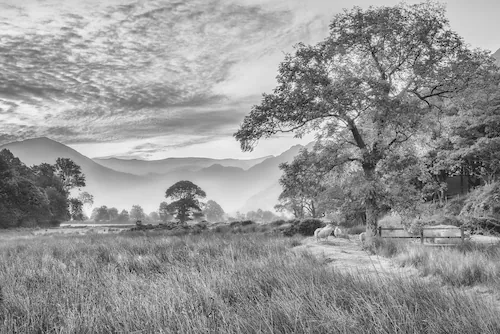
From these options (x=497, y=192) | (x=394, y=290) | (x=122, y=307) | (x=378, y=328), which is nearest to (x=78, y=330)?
(x=122, y=307)

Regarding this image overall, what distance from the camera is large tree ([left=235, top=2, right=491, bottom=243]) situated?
1343 centimetres

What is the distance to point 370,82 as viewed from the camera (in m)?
13.1

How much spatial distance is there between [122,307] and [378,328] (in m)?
3.00

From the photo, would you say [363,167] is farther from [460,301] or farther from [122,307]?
[122,307]

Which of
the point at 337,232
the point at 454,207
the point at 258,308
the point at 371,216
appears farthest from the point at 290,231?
the point at 258,308

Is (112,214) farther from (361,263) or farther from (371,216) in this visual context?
(361,263)

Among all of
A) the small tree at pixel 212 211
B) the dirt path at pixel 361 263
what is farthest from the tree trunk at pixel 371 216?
the small tree at pixel 212 211

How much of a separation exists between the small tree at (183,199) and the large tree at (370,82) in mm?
50735

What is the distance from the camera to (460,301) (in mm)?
4094

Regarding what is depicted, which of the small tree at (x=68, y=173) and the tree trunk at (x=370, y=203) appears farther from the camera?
the small tree at (x=68, y=173)

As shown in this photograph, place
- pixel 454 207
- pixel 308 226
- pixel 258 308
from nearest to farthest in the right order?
1. pixel 258 308
2. pixel 308 226
3. pixel 454 207

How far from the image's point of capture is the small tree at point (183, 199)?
6381 cm

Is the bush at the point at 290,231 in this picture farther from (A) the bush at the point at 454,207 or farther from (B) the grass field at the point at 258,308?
(B) the grass field at the point at 258,308

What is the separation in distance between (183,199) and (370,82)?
177ft
